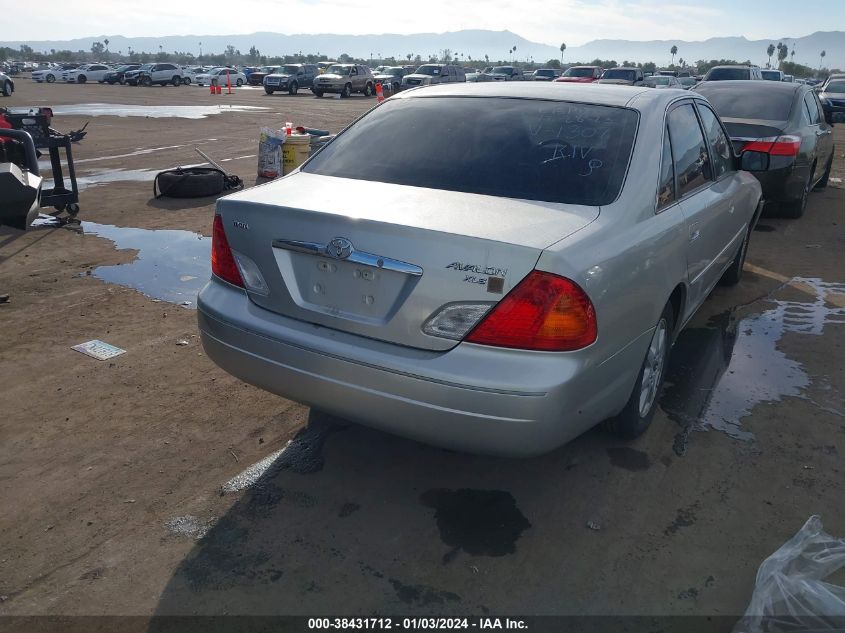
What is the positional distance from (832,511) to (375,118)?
10.0 ft

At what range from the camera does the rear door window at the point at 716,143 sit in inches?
184

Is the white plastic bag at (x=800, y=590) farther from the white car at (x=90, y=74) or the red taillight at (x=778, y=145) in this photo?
the white car at (x=90, y=74)

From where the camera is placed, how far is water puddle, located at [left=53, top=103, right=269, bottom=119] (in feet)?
79.4

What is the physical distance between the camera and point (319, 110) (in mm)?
27766

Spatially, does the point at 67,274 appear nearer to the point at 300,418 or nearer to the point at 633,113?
the point at 300,418

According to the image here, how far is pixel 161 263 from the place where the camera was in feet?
22.0

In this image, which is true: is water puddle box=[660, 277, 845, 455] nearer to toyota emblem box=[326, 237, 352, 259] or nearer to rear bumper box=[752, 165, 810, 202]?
toyota emblem box=[326, 237, 352, 259]

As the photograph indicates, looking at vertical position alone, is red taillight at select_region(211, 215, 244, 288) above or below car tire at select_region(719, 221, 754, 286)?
above

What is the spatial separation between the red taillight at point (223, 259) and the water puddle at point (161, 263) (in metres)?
2.44

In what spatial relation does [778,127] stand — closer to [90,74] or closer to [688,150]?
[688,150]

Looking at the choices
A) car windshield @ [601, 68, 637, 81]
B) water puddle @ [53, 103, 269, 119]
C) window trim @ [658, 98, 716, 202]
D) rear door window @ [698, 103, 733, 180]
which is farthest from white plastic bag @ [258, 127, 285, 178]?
car windshield @ [601, 68, 637, 81]

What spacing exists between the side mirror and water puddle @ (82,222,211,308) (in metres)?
4.39

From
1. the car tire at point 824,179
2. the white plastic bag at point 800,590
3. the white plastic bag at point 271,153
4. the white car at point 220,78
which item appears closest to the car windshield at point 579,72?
the car tire at point 824,179

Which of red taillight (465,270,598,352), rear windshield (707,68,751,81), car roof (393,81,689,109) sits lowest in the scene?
red taillight (465,270,598,352)
